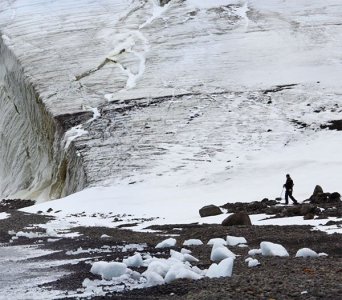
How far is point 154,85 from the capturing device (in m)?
46.0

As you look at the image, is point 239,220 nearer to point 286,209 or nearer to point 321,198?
point 286,209

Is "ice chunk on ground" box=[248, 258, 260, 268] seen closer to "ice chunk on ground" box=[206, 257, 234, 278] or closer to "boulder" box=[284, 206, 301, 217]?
"ice chunk on ground" box=[206, 257, 234, 278]

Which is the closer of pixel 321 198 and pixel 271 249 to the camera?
pixel 271 249

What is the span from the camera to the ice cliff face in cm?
3697

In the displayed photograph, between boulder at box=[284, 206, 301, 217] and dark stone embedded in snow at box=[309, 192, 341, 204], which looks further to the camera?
dark stone embedded in snow at box=[309, 192, 341, 204]

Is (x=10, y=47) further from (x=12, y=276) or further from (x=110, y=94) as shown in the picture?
(x=12, y=276)

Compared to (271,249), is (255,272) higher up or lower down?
higher up

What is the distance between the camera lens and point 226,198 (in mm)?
26141

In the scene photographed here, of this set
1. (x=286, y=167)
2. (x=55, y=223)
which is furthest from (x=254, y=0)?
(x=55, y=223)

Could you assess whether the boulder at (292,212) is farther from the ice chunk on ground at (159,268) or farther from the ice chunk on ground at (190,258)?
the ice chunk on ground at (159,268)

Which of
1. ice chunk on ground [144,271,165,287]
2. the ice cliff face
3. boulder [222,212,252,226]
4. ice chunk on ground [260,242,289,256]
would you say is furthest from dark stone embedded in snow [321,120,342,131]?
ice chunk on ground [144,271,165,287]

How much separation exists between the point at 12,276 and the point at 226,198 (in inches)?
710

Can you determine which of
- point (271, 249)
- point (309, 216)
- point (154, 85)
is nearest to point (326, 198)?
point (309, 216)

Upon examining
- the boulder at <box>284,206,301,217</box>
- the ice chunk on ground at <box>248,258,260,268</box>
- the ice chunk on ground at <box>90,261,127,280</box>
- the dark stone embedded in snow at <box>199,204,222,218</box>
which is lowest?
the dark stone embedded in snow at <box>199,204,222,218</box>
